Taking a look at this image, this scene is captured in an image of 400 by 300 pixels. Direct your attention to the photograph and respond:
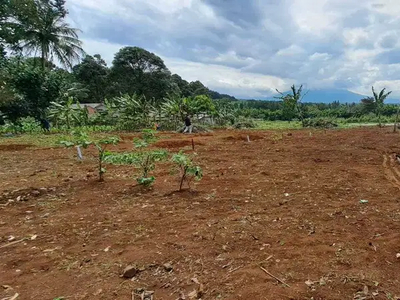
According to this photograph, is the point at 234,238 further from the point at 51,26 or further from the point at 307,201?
the point at 51,26

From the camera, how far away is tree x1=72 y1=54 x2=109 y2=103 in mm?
32625

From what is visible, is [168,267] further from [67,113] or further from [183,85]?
[183,85]

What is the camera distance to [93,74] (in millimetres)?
33562

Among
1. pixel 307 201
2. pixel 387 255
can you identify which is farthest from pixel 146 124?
pixel 387 255

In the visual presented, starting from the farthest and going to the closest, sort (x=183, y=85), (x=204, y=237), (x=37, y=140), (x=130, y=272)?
(x=183, y=85) → (x=37, y=140) → (x=204, y=237) → (x=130, y=272)

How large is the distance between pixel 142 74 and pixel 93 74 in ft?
19.3

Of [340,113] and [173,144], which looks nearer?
[173,144]

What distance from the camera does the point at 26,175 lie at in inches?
208

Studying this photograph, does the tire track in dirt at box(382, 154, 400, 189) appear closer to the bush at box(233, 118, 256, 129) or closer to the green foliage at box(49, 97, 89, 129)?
the green foliage at box(49, 97, 89, 129)

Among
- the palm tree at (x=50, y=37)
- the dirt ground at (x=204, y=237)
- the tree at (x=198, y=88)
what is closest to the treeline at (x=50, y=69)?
the palm tree at (x=50, y=37)

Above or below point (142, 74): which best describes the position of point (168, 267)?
below

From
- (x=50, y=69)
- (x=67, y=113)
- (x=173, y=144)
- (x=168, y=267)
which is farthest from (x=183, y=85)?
(x=168, y=267)

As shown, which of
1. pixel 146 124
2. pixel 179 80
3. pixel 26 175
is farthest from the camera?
pixel 179 80

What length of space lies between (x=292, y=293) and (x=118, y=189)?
9.73 ft
